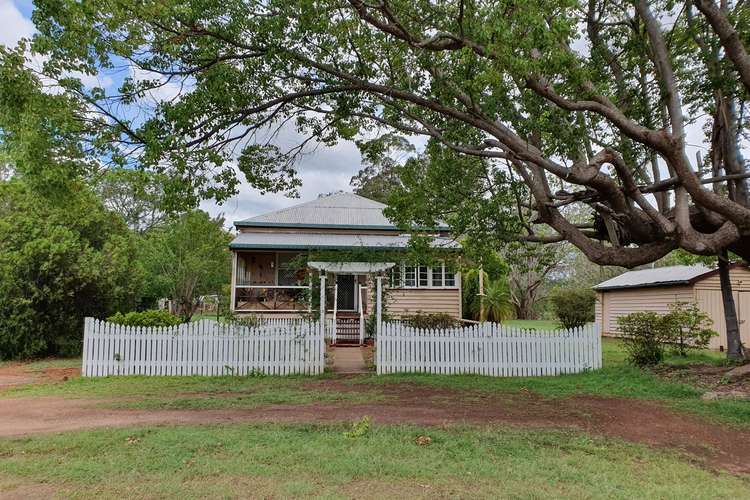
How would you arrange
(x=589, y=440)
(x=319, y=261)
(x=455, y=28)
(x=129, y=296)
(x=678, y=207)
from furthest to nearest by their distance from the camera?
(x=129, y=296)
(x=319, y=261)
(x=678, y=207)
(x=455, y=28)
(x=589, y=440)

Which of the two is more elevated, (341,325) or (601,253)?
(601,253)

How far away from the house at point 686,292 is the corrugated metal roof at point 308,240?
8837mm

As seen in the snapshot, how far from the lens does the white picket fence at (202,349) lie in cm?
1089

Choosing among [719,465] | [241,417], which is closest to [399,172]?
[241,417]

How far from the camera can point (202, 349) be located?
36.7ft

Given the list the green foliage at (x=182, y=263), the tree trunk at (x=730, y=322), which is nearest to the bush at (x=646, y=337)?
the tree trunk at (x=730, y=322)

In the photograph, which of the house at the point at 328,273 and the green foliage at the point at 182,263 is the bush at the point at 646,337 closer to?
the house at the point at 328,273

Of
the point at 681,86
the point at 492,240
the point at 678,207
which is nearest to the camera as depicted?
the point at 678,207

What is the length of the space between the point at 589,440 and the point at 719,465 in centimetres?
132

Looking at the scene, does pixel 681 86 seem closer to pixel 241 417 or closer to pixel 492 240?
pixel 492 240

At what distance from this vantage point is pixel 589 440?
612cm

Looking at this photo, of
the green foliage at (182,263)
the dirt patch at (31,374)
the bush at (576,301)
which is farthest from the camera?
the bush at (576,301)

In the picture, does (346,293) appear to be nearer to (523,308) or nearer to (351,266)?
(351,266)

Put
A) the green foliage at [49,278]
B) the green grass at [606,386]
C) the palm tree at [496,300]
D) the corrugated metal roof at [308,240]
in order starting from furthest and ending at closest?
the palm tree at [496,300] → the corrugated metal roof at [308,240] → the green foliage at [49,278] → the green grass at [606,386]
